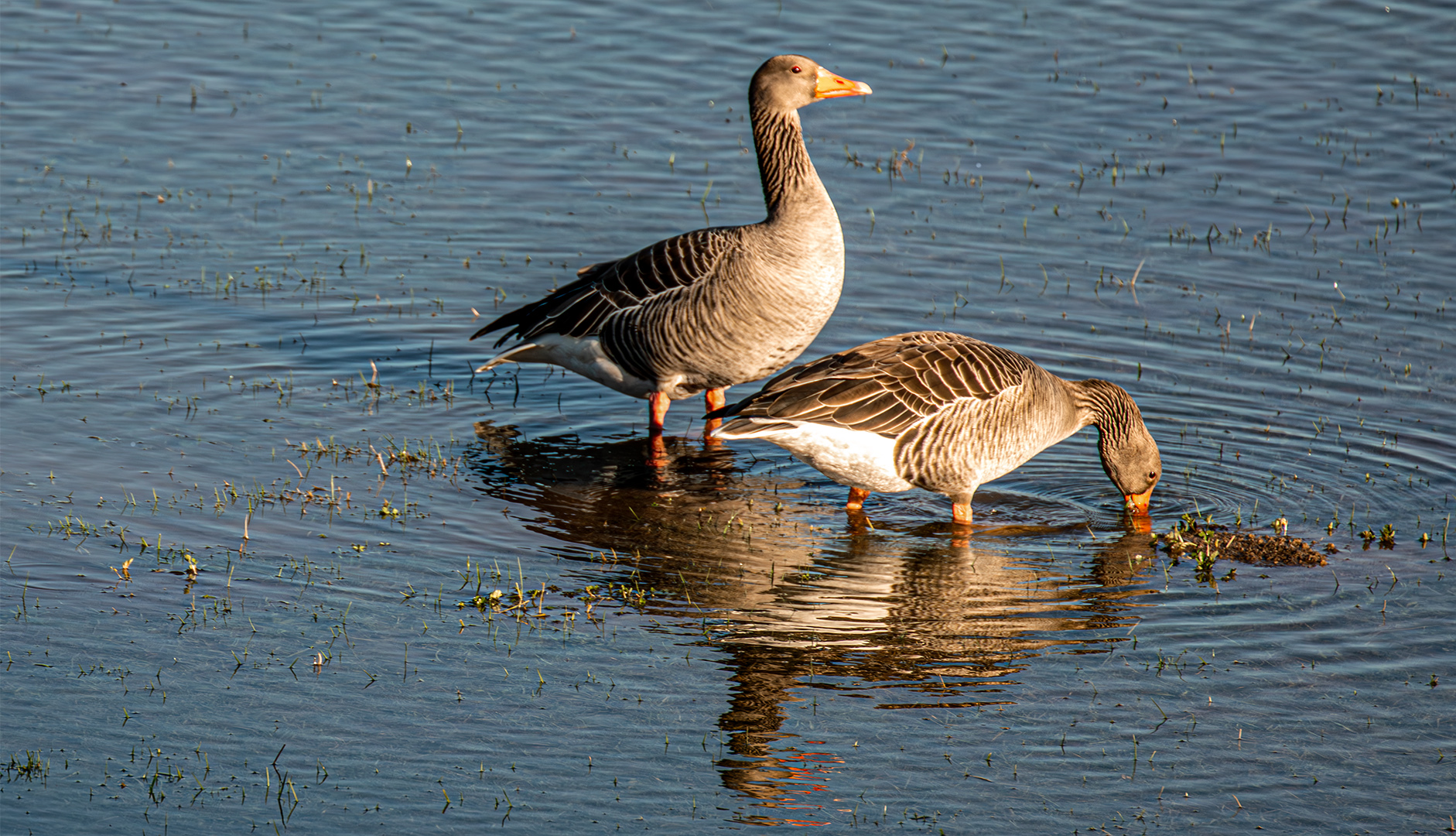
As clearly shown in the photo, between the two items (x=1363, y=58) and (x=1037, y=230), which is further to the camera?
(x=1363, y=58)

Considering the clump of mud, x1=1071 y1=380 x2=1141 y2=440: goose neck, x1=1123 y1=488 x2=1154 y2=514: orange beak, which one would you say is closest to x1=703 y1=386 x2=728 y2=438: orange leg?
x1=1071 y1=380 x2=1141 y2=440: goose neck

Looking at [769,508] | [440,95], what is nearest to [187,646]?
[769,508]

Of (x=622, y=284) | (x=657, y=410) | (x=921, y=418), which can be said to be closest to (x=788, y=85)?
(x=622, y=284)

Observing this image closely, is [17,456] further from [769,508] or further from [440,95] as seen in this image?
[440,95]

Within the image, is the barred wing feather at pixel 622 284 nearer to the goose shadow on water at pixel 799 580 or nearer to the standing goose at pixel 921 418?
the goose shadow on water at pixel 799 580

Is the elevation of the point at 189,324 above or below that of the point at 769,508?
above

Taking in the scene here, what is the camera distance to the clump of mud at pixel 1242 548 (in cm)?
1065

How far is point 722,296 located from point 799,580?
9.87 ft

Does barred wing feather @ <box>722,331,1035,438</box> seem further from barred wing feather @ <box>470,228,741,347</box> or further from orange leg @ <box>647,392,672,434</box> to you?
orange leg @ <box>647,392,672,434</box>

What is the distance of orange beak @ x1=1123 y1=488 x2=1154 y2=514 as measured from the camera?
11555 millimetres

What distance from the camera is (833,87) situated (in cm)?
1348

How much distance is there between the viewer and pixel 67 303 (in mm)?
14930

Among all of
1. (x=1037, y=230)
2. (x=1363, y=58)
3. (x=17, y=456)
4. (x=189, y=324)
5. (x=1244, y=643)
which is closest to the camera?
(x=1244, y=643)

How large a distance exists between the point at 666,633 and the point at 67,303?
833 cm
